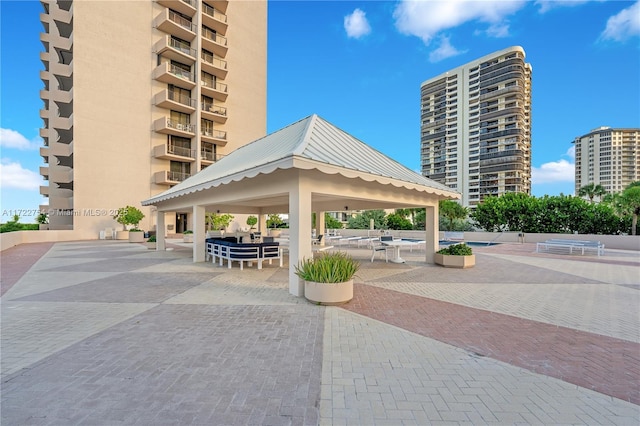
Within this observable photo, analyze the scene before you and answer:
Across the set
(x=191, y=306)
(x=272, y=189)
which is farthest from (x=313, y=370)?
(x=272, y=189)

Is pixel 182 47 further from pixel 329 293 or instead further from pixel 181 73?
pixel 329 293

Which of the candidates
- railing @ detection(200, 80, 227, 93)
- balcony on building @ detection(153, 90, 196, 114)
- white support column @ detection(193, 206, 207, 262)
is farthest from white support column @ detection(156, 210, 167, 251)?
railing @ detection(200, 80, 227, 93)

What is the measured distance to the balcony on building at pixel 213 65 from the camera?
3400cm

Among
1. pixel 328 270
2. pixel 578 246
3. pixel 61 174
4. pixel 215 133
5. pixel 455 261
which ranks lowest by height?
pixel 455 261

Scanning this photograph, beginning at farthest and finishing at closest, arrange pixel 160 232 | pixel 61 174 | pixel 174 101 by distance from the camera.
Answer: pixel 61 174 < pixel 174 101 < pixel 160 232

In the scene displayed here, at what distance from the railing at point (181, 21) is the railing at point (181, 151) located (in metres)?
14.2

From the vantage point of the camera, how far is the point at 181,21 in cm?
3259

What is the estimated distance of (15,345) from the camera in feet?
13.4

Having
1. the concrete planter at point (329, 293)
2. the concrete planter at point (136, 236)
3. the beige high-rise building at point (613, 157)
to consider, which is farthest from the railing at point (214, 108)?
the beige high-rise building at point (613, 157)

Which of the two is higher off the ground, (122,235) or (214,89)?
(214,89)

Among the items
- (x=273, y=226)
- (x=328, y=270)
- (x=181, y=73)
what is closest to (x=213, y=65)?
(x=181, y=73)

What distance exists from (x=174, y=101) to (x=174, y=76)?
2688 millimetres

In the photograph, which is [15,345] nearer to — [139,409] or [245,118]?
[139,409]

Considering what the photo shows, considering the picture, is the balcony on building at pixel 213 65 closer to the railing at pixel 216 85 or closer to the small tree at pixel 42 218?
the railing at pixel 216 85
